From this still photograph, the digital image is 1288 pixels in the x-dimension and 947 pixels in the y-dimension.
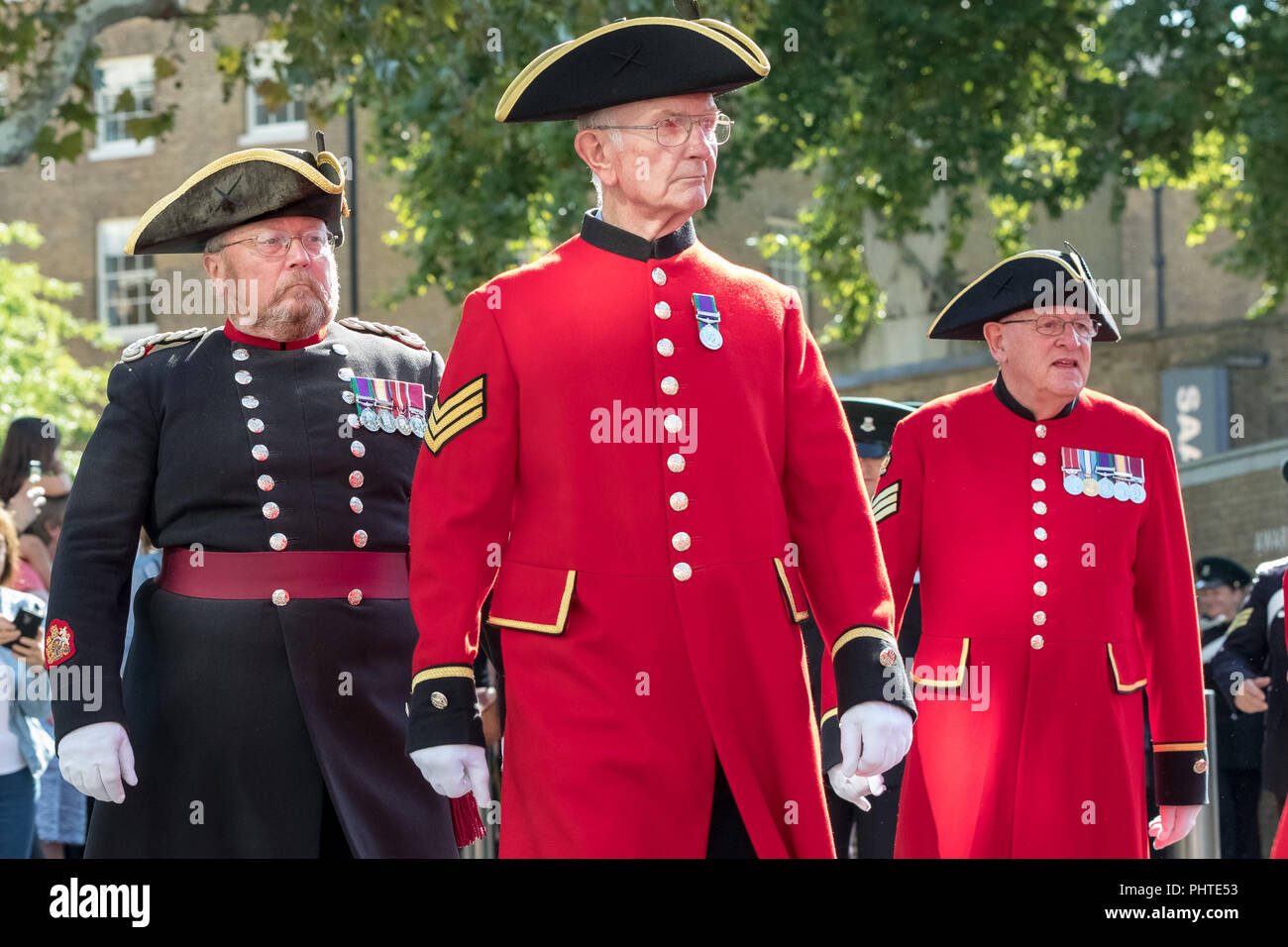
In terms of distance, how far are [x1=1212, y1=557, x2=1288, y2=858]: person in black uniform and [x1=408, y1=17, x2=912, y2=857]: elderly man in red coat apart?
4395mm

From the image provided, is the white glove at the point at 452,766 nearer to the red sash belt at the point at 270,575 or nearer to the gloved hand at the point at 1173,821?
the red sash belt at the point at 270,575

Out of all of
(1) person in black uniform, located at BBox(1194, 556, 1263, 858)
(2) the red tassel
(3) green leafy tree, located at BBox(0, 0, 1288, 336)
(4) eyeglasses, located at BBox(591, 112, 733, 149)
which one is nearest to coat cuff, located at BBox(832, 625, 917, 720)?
(4) eyeglasses, located at BBox(591, 112, 733, 149)

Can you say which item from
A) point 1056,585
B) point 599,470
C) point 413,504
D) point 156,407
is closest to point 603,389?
point 599,470

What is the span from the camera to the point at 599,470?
4.16m

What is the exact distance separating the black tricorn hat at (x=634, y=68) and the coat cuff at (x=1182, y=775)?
2696 mm

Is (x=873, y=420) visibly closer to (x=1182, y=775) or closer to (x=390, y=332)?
(x=1182, y=775)

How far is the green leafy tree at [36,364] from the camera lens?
1087 inches

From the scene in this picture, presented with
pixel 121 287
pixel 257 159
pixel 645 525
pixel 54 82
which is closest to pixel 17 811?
pixel 257 159

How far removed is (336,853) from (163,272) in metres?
28.8

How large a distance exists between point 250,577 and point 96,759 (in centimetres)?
58

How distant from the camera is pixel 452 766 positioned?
400cm

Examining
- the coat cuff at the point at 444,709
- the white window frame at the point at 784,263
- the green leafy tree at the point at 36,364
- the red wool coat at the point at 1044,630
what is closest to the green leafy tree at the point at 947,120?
the green leafy tree at the point at 36,364

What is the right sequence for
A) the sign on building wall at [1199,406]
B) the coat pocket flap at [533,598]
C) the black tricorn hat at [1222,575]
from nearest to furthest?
the coat pocket flap at [533,598] → the black tricorn hat at [1222,575] → the sign on building wall at [1199,406]
